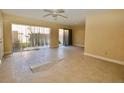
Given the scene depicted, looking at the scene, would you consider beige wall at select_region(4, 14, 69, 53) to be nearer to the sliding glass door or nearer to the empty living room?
the empty living room

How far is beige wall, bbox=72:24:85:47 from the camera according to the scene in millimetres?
10117

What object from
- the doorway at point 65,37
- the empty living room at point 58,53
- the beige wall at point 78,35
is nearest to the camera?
the empty living room at point 58,53

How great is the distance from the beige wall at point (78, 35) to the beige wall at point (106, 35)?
4481 millimetres

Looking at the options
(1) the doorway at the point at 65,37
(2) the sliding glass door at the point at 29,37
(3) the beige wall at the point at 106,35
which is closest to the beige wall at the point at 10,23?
(2) the sliding glass door at the point at 29,37

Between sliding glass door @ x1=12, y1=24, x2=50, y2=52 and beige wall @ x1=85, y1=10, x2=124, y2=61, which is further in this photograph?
sliding glass door @ x1=12, y1=24, x2=50, y2=52

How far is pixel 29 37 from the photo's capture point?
7.54m

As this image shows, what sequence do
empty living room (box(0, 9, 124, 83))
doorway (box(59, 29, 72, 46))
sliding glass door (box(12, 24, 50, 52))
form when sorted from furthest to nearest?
doorway (box(59, 29, 72, 46))
sliding glass door (box(12, 24, 50, 52))
empty living room (box(0, 9, 124, 83))

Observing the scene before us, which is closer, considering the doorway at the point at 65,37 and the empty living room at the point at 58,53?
the empty living room at the point at 58,53

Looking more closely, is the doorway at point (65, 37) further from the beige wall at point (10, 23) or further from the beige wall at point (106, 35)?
the beige wall at point (106, 35)

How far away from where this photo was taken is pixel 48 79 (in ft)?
8.51

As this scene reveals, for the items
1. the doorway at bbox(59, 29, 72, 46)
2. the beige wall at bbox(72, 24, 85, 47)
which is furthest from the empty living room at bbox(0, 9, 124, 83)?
the beige wall at bbox(72, 24, 85, 47)

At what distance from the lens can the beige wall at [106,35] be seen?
4.11m
